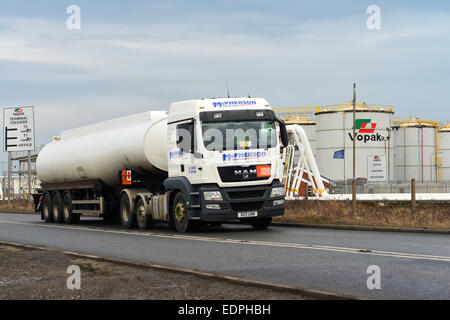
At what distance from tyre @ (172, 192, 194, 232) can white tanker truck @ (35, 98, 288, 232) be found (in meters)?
0.03

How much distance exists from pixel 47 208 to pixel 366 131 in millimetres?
39628

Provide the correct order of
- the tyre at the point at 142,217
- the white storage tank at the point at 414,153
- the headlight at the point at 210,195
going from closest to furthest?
1. the headlight at the point at 210,195
2. the tyre at the point at 142,217
3. the white storage tank at the point at 414,153

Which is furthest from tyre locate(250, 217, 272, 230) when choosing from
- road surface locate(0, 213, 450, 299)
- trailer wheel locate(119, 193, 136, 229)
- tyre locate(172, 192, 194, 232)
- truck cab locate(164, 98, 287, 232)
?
trailer wheel locate(119, 193, 136, 229)

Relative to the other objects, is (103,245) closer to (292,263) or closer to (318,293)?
(292,263)

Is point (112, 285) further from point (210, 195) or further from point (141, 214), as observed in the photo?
point (141, 214)

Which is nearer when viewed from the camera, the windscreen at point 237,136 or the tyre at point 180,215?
the windscreen at point 237,136

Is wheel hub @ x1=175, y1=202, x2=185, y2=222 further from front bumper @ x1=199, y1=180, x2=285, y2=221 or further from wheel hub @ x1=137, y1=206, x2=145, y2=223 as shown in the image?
wheel hub @ x1=137, y1=206, x2=145, y2=223

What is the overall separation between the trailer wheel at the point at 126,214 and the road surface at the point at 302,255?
2302mm

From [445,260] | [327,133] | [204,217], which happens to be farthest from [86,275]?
[327,133]

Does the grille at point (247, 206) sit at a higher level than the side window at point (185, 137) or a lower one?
lower

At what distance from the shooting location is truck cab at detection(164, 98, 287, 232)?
19.0 meters

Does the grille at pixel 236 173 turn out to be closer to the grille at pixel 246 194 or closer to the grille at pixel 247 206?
the grille at pixel 246 194

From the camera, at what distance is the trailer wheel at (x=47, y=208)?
30719 mm
